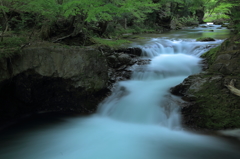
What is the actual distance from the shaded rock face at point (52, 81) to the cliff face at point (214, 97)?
2.84 meters

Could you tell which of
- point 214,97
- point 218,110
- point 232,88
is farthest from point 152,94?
point 232,88

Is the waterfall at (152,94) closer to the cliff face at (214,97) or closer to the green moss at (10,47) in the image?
the cliff face at (214,97)

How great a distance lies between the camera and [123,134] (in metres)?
4.80

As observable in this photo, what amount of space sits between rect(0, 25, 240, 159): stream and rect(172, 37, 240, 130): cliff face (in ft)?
1.21

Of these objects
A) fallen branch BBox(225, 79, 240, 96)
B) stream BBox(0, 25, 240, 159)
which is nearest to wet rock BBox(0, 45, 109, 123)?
stream BBox(0, 25, 240, 159)

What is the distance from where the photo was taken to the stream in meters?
4.05

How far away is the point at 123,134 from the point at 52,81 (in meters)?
2.79

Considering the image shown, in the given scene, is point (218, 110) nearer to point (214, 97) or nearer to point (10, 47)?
point (214, 97)

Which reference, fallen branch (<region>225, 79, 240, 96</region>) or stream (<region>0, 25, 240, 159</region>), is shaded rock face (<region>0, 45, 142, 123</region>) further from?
fallen branch (<region>225, 79, 240, 96</region>)

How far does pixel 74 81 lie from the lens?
5617mm

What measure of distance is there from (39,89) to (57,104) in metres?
0.78

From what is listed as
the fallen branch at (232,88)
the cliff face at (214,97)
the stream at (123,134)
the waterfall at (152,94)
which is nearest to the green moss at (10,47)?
the stream at (123,134)

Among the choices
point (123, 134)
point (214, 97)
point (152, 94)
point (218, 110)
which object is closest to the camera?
point (218, 110)

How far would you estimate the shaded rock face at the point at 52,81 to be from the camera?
5176 mm
